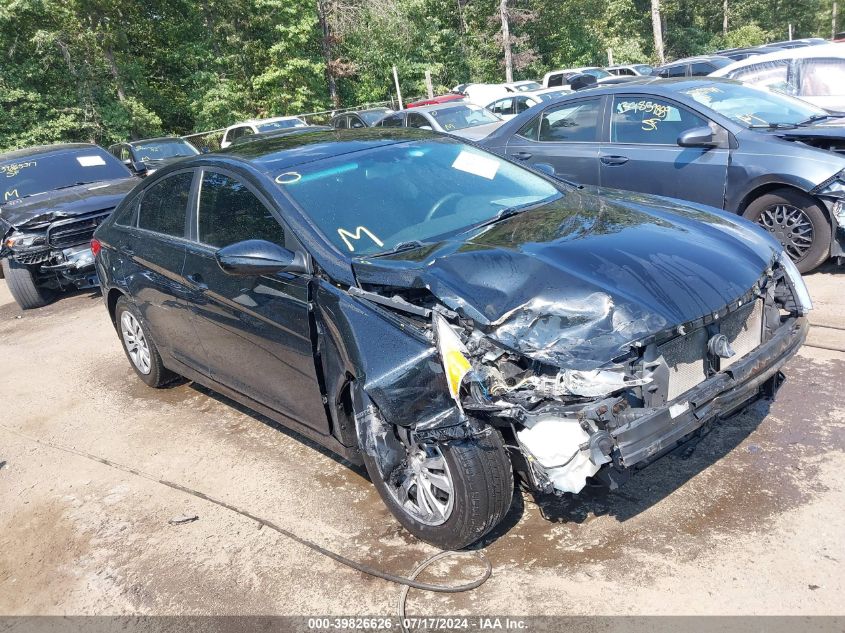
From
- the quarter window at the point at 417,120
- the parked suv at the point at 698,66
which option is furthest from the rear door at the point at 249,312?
the parked suv at the point at 698,66

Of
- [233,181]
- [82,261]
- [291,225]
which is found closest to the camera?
[291,225]

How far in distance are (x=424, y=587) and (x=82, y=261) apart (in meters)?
7.07

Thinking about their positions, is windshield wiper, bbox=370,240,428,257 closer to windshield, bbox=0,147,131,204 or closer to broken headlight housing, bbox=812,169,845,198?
broken headlight housing, bbox=812,169,845,198

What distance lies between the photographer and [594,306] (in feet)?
9.55

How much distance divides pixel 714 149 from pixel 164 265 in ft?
14.7

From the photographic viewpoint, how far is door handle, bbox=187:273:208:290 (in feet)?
13.9

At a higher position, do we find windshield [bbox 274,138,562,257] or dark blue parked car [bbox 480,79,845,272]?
windshield [bbox 274,138,562,257]

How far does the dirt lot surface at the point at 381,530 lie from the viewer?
2906 millimetres

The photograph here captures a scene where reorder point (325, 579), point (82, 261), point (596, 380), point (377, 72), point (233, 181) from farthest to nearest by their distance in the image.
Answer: point (377, 72)
point (82, 261)
point (233, 181)
point (325, 579)
point (596, 380)

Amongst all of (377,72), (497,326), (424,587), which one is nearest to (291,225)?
(497,326)

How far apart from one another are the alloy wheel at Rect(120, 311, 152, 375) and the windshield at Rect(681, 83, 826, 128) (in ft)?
16.3

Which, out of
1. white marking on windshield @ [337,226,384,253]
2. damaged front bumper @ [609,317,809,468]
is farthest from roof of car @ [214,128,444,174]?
damaged front bumper @ [609,317,809,468]

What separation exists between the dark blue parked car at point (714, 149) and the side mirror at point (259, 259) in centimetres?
399

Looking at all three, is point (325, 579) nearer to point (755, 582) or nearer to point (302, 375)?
point (302, 375)
